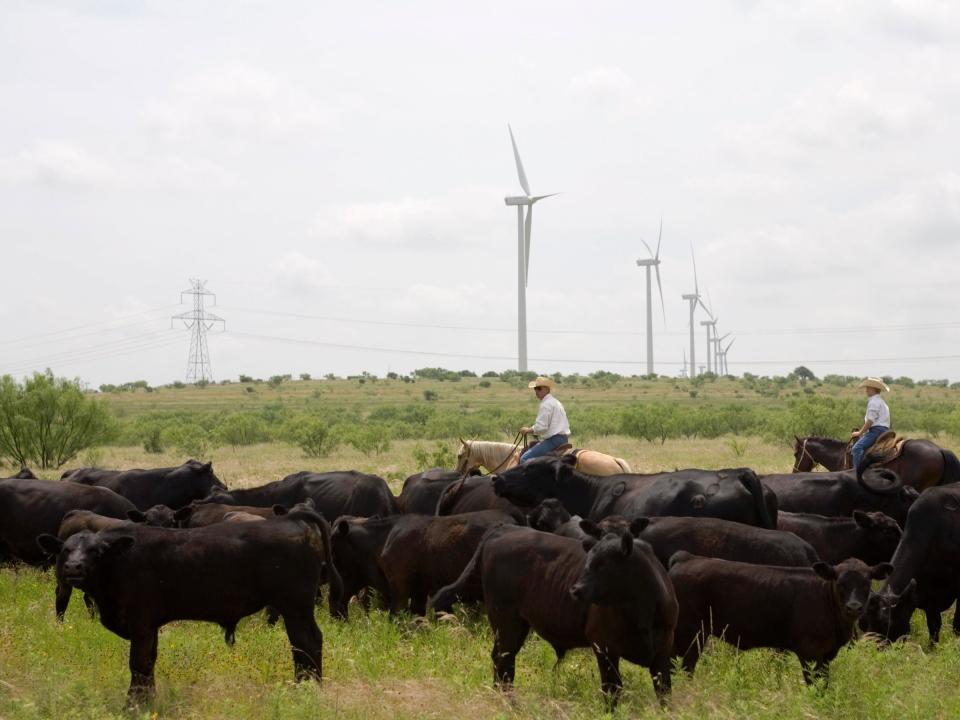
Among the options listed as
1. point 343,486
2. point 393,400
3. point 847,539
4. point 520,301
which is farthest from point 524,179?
point 847,539

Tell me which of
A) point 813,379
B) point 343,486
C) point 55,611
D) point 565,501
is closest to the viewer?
point 55,611

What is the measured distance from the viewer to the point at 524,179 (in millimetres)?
62156

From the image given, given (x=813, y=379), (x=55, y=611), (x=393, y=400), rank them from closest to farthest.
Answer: (x=55, y=611)
(x=393, y=400)
(x=813, y=379)

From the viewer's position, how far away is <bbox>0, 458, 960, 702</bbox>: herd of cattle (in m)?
8.18

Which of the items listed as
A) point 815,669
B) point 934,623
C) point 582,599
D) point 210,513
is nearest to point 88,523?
point 210,513

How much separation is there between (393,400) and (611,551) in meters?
79.6

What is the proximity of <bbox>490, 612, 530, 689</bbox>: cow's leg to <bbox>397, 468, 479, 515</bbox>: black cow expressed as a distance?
654 cm

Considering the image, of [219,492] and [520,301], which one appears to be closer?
[219,492]

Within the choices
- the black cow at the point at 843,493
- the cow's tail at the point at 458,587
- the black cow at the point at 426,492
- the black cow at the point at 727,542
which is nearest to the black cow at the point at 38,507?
the black cow at the point at 426,492

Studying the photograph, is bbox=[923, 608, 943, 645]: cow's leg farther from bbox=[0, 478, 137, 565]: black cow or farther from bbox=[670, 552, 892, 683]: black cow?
bbox=[0, 478, 137, 565]: black cow

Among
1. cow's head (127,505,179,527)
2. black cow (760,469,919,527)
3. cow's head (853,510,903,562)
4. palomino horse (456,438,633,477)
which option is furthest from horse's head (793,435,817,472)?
cow's head (127,505,179,527)

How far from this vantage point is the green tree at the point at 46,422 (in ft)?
109

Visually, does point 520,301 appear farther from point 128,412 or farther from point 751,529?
point 751,529

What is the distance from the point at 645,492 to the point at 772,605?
13.4 ft
